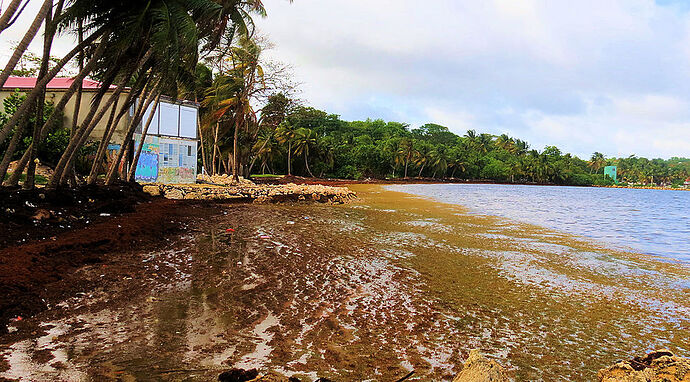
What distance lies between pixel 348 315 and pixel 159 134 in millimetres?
23072

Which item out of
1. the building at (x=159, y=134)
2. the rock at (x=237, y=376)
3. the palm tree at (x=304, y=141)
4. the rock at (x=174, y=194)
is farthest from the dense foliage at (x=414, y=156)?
the rock at (x=237, y=376)

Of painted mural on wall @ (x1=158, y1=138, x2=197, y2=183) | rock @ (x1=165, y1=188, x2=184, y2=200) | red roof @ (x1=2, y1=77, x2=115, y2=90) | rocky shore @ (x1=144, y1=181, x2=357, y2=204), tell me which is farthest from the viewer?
painted mural on wall @ (x1=158, y1=138, x2=197, y2=183)

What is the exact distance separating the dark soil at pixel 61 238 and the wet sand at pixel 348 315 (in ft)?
1.08

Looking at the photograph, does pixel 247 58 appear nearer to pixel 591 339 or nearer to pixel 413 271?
pixel 413 271

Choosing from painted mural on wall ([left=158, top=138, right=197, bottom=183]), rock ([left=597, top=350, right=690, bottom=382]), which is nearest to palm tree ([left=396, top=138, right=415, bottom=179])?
painted mural on wall ([left=158, top=138, right=197, bottom=183])

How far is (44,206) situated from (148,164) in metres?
16.5

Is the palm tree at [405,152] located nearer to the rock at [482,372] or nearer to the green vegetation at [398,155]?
the green vegetation at [398,155]

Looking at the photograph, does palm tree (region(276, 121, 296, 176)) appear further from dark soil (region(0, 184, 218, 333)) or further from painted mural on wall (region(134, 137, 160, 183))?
dark soil (region(0, 184, 218, 333))

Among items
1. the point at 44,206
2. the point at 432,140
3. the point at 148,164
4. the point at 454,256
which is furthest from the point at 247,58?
the point at 432,140

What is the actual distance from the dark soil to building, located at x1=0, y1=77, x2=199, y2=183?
38.3ft

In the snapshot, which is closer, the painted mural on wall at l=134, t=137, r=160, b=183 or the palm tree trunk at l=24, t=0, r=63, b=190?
the palm tree trunk at l=24, t=0, r=63, b=190

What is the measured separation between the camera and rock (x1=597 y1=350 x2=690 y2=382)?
249cm

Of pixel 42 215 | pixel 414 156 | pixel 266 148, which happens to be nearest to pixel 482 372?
pixel 42 215

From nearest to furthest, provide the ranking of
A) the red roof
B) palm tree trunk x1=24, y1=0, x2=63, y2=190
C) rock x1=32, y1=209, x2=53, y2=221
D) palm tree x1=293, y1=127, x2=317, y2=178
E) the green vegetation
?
1. rock x1=32, y1=209, x2=53, y2=221
2. palm tree trunk x1=24, y1=0, x2=63, y2=190
3. the red roof
4. the green vegetation
5. palm tree x1=293, y1=127, x2=317, y2=178
